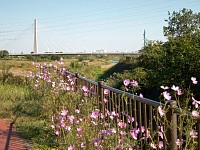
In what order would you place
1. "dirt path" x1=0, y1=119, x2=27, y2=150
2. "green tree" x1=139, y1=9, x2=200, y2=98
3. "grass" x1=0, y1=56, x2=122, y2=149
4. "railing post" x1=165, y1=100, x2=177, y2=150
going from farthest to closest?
1. "green tree" x1=139, y1=9, x2=200, y2=98
2. "grass" x1=0, y1=56, x2=122, y2=149
3. "dirt path" x1=0, y1=119, x2=27, y2=150
4. "railing post" x1=165, y1=100, x2=177, y2=150

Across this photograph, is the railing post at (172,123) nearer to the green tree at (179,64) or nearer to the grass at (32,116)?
the grass at (32,116)

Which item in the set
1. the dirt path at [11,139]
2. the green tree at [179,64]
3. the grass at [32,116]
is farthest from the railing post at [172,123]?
the green tree at [179,64]

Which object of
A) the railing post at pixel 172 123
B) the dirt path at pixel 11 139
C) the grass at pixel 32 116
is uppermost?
the railing post at pixel 172 123

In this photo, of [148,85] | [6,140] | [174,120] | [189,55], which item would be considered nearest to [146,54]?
[148,85]

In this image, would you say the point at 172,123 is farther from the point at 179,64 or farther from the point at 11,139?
the point at 179,64

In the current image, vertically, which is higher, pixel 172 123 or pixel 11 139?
pixel 172 123

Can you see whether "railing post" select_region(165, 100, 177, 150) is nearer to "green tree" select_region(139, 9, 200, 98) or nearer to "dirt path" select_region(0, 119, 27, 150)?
"dirt path" select_region(0, 119, 27, 150)

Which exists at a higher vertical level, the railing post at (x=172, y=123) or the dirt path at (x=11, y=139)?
the railing post at (x=172, y=123)

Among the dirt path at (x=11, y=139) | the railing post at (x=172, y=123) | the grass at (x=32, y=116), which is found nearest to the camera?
the railing post at (x=172, y=123)

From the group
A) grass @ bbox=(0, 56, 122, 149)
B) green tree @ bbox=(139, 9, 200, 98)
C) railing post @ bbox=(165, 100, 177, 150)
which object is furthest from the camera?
green tree @ bbox=(139, 9, 200, 98)

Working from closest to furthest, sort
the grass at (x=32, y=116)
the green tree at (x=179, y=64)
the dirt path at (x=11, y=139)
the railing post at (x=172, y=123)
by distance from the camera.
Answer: the railing post at (x=172, y=123) → the dirt path at (x=11, y=139) → the grass at (x=32, y=116) → the green tree at (x=179, y=64)

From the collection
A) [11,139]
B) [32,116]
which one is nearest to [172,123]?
[11,139]

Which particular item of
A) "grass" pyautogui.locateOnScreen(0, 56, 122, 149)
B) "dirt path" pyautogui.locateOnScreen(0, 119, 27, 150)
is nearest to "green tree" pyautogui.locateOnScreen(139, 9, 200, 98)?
"grass" pyautogui.locateOnScreen(0, 56, 122, 149)

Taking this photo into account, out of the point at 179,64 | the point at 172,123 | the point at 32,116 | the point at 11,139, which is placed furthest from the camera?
the point at 179,64
